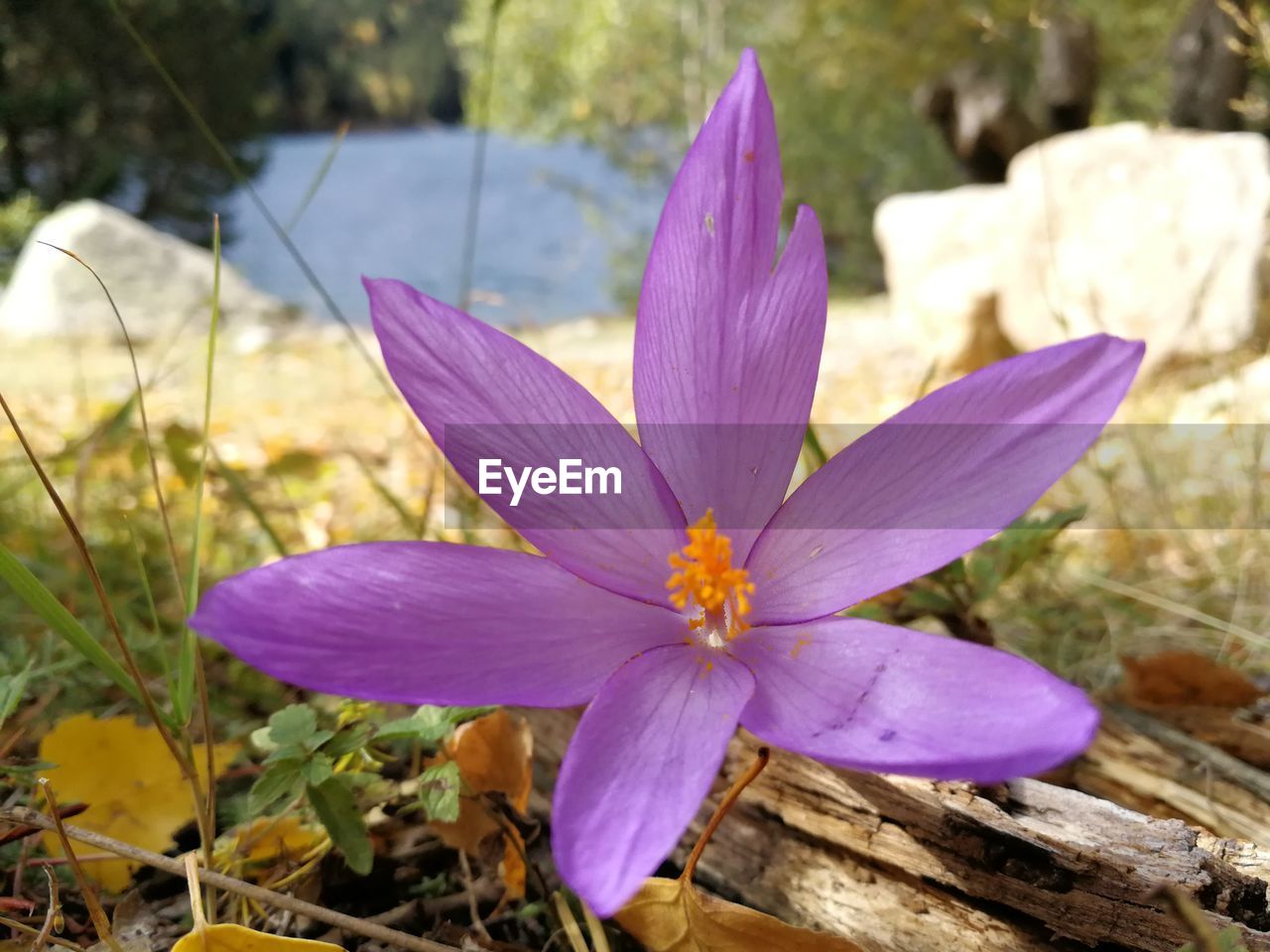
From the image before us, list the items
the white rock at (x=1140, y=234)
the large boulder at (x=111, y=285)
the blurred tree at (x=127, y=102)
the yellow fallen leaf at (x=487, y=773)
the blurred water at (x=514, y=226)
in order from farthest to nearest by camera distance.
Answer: the blurred water at (x=514, y=226) < the blurred tree at (x=127, y=102) < the large boulder at (x=111, y=285) < the white rock at (x=1140, y=234) < the yellow fallen leaf at (x=487, y=773)

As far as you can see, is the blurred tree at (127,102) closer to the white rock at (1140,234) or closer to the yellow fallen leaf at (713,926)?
the white rock at (1140,234)

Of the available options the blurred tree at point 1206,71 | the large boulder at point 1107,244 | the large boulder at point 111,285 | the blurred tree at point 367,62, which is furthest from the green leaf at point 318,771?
the blurred tree at point 367,62

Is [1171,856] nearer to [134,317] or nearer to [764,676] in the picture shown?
[764,676]

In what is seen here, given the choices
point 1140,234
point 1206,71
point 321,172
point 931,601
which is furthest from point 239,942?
point 1206,71

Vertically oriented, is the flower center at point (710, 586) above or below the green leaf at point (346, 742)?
above

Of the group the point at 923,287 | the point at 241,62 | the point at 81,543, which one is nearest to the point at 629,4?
the point at 241,62

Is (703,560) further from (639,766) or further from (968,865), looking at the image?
(968,865)
